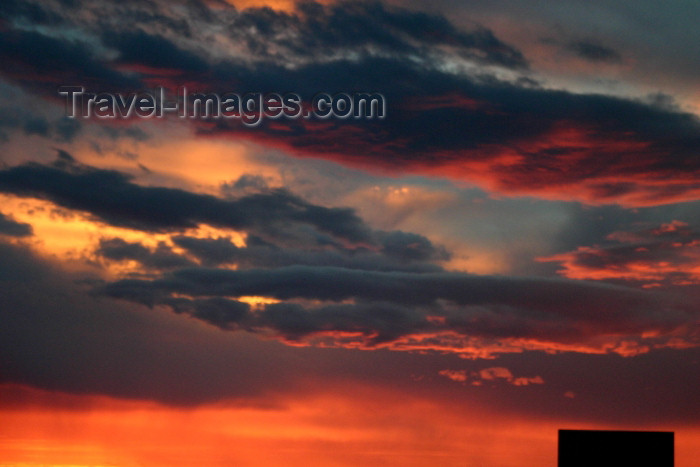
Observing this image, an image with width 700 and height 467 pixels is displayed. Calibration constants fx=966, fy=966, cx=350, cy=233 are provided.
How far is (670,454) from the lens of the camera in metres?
118

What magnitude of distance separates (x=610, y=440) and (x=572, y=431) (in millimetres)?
5034

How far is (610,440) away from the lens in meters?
120

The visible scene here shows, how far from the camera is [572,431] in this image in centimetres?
12319

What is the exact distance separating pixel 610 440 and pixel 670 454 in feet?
23.6

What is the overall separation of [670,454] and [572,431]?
1214 centimetres
